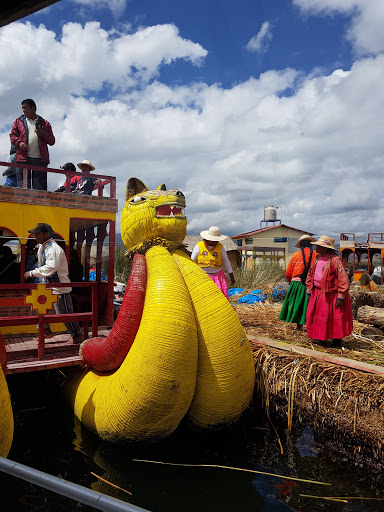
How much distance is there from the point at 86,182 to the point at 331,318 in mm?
5182

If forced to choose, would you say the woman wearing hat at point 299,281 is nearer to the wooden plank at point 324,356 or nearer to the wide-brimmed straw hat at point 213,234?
the wooden plank at point 324,356

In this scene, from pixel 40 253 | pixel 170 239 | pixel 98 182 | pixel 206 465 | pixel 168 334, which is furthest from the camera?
pixel 98 182

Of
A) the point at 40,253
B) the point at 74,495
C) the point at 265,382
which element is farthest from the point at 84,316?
the point at 74,495

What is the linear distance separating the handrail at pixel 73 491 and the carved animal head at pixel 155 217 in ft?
10.8

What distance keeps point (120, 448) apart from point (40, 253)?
304 centimetres

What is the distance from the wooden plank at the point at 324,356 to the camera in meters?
5.04

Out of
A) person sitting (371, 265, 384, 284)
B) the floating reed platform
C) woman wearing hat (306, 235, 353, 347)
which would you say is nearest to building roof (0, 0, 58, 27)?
the floating reed platform

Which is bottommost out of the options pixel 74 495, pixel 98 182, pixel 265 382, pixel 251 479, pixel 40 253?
pixel 251 479

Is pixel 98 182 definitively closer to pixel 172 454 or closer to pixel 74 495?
pixel 172 454

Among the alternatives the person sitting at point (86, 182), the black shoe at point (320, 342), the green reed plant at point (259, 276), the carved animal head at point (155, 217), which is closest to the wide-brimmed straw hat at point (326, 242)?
the black shoe at point (320, 342)

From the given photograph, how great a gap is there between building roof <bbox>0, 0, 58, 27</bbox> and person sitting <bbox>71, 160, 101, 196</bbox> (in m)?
5.28

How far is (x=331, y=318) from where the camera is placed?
20.5 feet

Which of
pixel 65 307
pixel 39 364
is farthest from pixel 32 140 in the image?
pixel 39 364

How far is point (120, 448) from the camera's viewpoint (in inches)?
186
